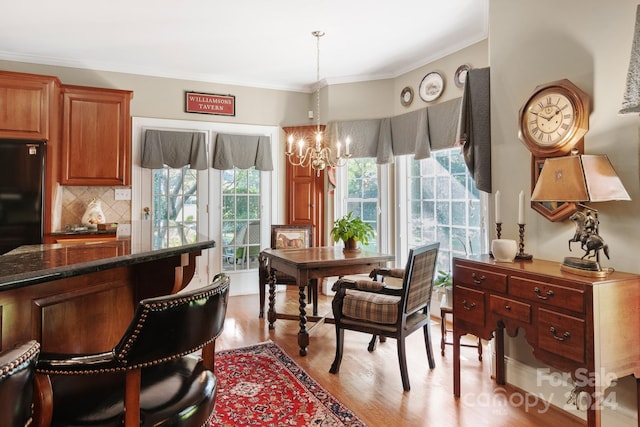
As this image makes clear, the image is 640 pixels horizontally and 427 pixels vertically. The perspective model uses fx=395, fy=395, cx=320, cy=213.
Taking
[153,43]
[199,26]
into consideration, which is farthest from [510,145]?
[153,43]

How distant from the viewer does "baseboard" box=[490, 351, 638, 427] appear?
1.98 m

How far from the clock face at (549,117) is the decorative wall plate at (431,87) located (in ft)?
5.84

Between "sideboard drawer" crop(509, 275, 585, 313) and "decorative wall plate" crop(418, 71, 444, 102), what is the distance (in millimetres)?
2572

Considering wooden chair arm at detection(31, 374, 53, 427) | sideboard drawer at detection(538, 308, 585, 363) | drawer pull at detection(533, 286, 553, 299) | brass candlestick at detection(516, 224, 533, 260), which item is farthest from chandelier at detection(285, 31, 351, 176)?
wooden chair arm at detection(31, 374, 53, 427)

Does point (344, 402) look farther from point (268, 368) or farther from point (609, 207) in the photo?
point (609, 207)

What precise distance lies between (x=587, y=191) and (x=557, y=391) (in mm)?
1238

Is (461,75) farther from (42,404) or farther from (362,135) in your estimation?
(42,404)

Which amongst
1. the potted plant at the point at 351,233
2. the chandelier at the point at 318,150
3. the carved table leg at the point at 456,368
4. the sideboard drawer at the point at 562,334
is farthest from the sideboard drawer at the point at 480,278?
the chandelier at the point at 318,150

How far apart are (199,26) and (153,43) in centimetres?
69

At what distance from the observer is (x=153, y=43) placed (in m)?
3.93

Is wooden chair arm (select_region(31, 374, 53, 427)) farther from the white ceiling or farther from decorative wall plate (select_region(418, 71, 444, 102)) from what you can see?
decorative wall plate (select_region(418, 71, 444, 102))

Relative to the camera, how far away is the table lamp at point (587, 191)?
186 centimetres

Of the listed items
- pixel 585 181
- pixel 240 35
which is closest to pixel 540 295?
pixel 585 181

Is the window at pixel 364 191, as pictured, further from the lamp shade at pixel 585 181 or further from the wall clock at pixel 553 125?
the lamp shade at pixel 585 181
